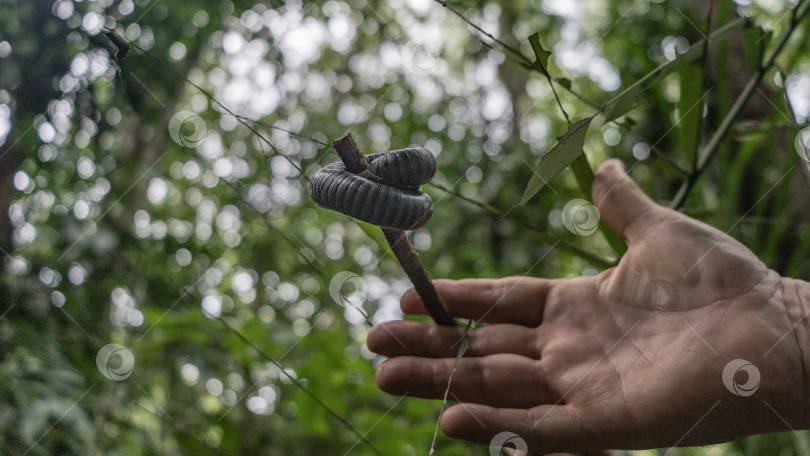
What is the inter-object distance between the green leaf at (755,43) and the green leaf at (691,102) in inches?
4.2

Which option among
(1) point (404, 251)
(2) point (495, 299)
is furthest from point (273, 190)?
(1) point (404, 251)

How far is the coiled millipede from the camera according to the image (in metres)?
0.69

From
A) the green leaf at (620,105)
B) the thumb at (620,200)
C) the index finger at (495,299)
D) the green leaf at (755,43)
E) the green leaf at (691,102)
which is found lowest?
the index finger at (495,299)

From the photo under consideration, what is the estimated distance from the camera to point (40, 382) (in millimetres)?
1070

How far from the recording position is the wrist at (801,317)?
89 cm

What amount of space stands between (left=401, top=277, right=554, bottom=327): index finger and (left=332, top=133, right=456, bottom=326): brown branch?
94 mm

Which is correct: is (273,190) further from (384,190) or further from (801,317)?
(801,317)

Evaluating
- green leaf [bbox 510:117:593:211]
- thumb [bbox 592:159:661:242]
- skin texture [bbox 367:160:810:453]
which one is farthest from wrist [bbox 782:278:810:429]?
green leaf [bbox 510:117:593:211]

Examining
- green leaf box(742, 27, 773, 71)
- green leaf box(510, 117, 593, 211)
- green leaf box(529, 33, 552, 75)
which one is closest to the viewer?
green leaf box(510, 117, 593, 211)

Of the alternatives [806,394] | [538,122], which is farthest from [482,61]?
[806,394]

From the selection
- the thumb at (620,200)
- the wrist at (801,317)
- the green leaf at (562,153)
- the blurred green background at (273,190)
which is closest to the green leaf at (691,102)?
the blurred green background at (273,190)

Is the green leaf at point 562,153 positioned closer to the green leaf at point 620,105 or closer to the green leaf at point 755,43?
the green leaf at point 620,105

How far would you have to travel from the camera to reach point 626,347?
1037 millimetres

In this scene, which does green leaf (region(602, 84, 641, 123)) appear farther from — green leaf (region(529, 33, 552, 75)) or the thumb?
the thumb
